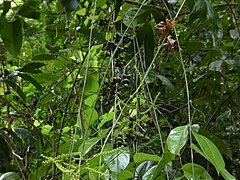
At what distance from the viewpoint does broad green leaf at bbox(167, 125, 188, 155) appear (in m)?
0.51

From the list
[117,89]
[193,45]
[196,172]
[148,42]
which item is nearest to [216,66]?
[193,45]

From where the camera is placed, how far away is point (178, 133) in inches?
21.0

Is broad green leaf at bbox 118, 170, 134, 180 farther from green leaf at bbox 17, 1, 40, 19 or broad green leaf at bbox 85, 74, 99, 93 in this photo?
green leaf at bbox 17, 1, 40, 19

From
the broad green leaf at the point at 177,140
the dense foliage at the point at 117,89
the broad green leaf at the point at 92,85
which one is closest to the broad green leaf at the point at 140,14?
the dense foliage at the point at 117,89

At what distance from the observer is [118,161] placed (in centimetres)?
58

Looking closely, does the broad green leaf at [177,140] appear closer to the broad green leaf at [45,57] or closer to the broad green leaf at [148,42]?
the broad green leaf at [148,42]

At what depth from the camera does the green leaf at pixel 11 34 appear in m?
0.86

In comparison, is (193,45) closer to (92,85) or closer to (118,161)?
(92,85)

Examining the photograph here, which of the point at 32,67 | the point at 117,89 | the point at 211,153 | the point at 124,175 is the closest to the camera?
the point at 211,153

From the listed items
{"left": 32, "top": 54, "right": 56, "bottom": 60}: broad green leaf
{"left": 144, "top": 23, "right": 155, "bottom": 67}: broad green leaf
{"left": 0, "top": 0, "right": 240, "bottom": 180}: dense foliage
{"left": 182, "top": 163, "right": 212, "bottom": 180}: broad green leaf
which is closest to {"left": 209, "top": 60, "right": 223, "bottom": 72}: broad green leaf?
{"left": 0, "top": 0, "right": 240, "bottom": 180}: dense foliage

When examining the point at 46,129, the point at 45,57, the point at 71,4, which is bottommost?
the point at 46,129

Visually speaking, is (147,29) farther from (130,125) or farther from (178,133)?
(178,133)

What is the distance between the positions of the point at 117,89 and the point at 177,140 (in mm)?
239

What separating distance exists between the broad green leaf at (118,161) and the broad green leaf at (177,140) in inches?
3.3
